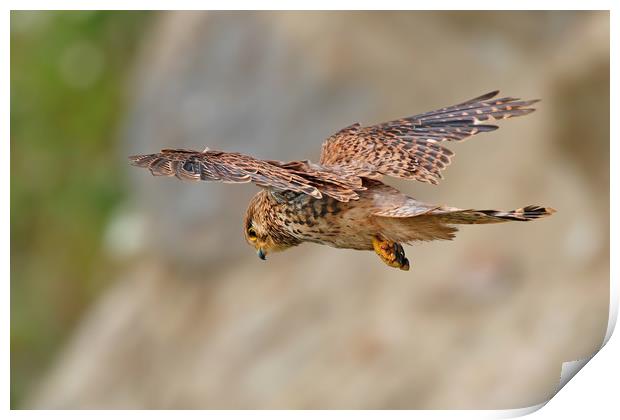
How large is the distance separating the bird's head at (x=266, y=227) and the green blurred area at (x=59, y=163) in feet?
25.6

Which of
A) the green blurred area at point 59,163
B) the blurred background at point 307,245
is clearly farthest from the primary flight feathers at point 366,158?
the green blurred area at point 59,163

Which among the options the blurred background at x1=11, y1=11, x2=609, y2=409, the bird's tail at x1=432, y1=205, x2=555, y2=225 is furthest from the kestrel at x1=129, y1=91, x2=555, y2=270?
the blurred background at x1=11, y1=11, x2=609, y2=409

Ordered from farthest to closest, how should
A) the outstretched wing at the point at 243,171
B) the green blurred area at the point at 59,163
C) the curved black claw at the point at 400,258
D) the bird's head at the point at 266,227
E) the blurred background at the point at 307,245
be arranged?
the green blurred area at the point at 59,163 < the blurred background at the point at 307,245 < the bird's head at the point at 266,227 < the curved black claw at the point at 400,258 < the outstretched wing at the point at 243,171

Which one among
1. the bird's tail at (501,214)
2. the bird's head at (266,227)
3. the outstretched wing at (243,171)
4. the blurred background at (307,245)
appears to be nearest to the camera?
the bird's tail at (501,214)

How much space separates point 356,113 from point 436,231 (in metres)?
6.28

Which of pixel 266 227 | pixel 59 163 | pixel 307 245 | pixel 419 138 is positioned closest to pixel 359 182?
pixel 266 227

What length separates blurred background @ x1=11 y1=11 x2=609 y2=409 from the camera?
8.40 meters

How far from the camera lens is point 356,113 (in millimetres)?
8945

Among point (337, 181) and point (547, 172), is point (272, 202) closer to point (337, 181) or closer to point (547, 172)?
point (337, 181)

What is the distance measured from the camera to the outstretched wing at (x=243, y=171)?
2535 mm

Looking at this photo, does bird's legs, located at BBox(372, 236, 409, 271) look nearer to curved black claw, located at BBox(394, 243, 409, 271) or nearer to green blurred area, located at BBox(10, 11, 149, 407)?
curved black claw, located at BBox(394, 243, 409, 271)

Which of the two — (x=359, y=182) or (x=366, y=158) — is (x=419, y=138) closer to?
(x=366, y=158)

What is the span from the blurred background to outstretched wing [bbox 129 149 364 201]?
16.8 feet

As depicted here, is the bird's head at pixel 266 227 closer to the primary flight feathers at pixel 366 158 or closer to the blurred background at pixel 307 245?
the primary flight feathers at pixel 366 158
